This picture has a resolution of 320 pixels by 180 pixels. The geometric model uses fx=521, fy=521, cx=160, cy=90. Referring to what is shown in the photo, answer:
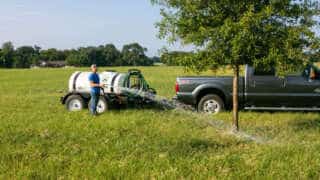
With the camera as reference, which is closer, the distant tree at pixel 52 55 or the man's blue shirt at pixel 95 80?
the man's blue shirt at pixel 95 80

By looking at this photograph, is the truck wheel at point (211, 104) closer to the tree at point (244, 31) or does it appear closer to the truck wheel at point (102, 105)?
the truck wheel at point (102, 105)

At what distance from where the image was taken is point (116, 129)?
10945 millimetres

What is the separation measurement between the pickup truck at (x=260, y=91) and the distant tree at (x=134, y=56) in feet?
343

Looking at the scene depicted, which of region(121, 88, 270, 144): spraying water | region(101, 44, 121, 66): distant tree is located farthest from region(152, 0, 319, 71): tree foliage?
region(101, 44, 121, 66): distant tree

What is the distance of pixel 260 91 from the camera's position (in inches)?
612

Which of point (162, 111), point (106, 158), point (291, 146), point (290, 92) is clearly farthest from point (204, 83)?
point (106, 158)

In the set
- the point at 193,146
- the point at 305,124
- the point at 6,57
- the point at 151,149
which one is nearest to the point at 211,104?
the point at 305,124

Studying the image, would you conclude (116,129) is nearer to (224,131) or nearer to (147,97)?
(224,131)

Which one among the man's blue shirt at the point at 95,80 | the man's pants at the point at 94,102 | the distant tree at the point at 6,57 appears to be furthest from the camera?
the distant tree at the point at 6,57

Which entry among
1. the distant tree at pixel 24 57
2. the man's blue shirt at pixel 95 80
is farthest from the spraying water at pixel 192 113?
the distant tree at pixel 24 57

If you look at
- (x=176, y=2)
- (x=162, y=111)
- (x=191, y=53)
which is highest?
(x=176, y=2)

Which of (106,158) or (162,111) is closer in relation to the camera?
(106,158)

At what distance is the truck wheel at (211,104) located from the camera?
15.6 m

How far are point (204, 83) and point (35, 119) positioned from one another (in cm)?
528
